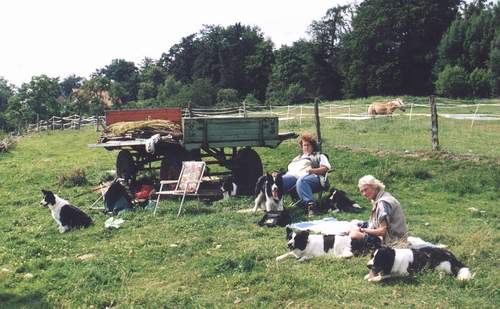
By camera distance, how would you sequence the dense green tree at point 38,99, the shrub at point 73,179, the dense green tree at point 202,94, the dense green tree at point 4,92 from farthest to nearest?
the dense green tree at point 4,92 → the dense green tree at point 202,94 → the dense green tree at point 38,99 → the shrub at point 73,179

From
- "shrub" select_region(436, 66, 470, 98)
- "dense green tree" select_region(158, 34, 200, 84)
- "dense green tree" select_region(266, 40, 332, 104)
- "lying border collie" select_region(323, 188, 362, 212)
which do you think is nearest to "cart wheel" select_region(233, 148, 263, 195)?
"lying border collie" select_region(323, 188, 362, 212)

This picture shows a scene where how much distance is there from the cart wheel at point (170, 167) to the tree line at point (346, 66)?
151ft

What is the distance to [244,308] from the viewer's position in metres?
4.94

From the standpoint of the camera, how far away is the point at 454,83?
170 feet

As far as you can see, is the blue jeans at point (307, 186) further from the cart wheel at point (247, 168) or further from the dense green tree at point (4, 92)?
the dense green tree at point (4, 92)

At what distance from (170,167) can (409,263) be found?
6.69 m

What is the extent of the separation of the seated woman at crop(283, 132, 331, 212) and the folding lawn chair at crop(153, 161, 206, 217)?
1605 mm

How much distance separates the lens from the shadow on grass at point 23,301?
543 centimetres

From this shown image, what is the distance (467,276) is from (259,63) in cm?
8014

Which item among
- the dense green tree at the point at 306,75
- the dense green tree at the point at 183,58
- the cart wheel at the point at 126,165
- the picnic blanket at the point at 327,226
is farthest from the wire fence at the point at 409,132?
the dense green tree at the point at 183,58

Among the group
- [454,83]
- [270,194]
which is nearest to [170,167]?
[270,194]

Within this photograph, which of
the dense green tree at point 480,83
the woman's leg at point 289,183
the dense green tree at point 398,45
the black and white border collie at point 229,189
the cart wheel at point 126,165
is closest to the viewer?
the woman's leg at point 289,183

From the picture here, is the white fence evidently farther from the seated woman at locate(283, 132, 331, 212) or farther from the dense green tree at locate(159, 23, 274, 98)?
the dense green tree at locate(159, 23, 274, 98)

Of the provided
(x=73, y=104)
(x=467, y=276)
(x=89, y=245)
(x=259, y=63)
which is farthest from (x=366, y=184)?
(x=259, y=63)
